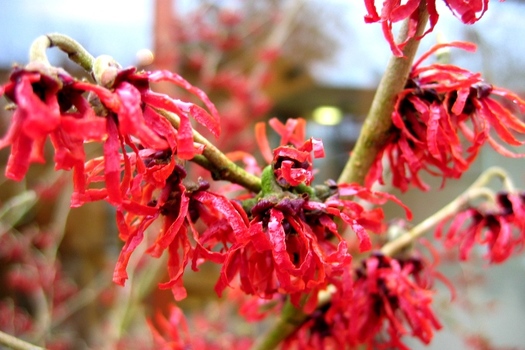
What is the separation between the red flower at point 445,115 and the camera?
267 mm

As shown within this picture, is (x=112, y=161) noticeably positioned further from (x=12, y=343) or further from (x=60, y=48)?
(x=12, y=343)

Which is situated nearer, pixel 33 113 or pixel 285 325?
pixel 33 113

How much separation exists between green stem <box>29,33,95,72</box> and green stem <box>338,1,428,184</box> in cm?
17

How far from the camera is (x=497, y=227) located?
1.15 feet

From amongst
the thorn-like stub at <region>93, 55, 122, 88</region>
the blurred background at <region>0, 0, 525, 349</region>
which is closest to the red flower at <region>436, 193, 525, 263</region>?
the thorn-like stub at <region>93, 55, 122, 88</region>

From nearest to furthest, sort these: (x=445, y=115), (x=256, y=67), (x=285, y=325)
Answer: (x=445, y=115) < (x=285, y=325) < (x=256, y=67)

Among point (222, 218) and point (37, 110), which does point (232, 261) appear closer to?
point (222, 218)

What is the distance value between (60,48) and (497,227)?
0.31 meters

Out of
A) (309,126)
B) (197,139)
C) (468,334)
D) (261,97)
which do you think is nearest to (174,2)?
(261,97)

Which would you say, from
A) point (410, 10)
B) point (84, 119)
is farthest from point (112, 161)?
point (410, 10)

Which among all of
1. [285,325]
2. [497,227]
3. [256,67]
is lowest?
[256,67]

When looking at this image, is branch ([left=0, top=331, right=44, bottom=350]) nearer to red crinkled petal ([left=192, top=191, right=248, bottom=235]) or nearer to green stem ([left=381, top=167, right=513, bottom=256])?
red crinkled petal ([left=192, top=191, right=248, bottom=235])

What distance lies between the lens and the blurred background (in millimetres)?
1033

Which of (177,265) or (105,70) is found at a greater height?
(105,70)
